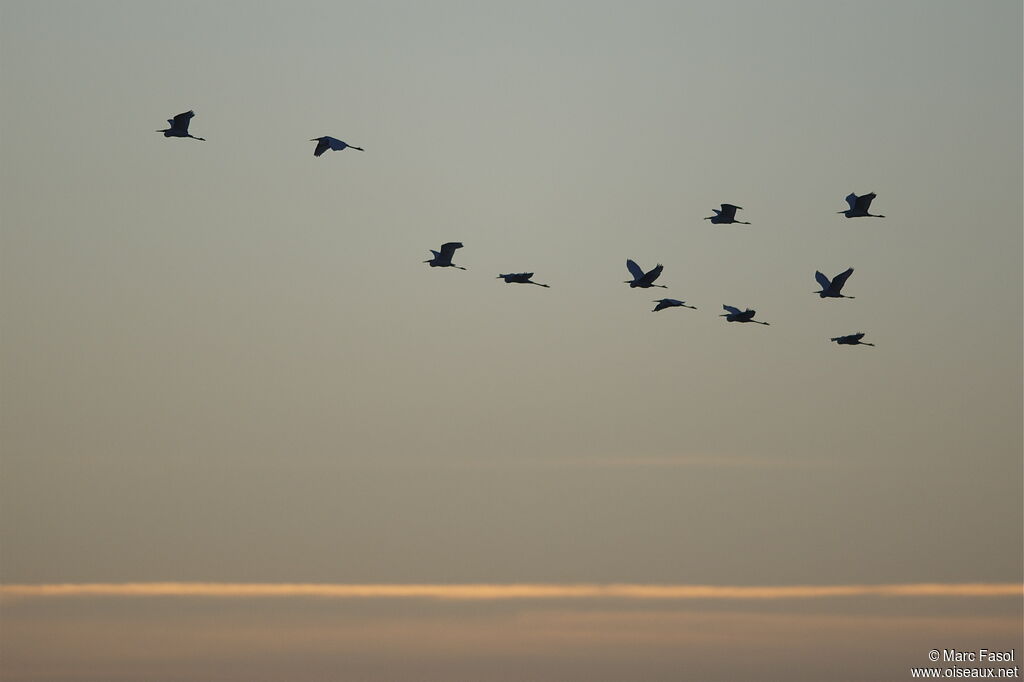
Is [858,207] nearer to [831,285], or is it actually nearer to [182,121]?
[831,285]

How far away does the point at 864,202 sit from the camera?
166750 millimetres

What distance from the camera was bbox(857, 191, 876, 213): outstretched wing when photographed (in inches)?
6535

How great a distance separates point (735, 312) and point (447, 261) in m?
19.3

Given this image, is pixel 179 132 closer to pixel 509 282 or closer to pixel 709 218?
pixel 509 282

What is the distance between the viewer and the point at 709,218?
167625 mm

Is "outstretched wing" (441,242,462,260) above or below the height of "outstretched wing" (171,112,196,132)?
below

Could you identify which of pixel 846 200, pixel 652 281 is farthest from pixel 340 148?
pixel 846 200

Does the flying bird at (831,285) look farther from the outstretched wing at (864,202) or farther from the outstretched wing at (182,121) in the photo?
the outstretched wing at (182,121)

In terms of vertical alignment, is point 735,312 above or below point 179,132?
below

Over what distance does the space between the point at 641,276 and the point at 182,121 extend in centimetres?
3134

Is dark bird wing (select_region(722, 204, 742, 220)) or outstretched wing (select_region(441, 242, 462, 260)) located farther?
dark bird wing (select_region(722, 204, 742, 220))

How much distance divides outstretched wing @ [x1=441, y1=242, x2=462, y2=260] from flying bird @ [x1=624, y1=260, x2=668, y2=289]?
455 inches

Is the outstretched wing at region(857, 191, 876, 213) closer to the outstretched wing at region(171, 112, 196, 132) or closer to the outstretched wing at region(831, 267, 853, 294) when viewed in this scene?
the outstretched wing at region(831, 267, 853, 294)

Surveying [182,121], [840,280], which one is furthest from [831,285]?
[182,121]
